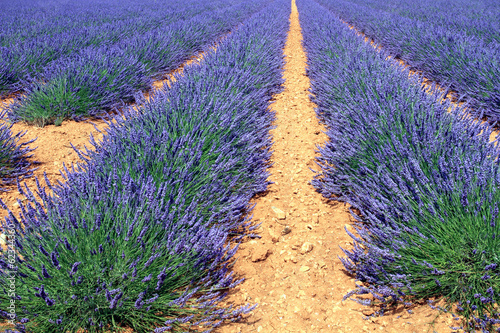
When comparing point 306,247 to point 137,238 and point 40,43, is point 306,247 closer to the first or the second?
point 137,238

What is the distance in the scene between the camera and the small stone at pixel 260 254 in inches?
86.5

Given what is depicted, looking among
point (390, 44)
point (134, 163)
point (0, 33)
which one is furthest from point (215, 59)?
point (390, 44)

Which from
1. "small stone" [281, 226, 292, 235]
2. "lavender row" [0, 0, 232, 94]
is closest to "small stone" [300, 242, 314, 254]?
"small stone" [281, 226, 292, 235]

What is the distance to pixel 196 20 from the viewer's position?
10.8 metres

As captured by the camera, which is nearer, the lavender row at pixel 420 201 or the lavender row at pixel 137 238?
the lavender row at pixel 137 238

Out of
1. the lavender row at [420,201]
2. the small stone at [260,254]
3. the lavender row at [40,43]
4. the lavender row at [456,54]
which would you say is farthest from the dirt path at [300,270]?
the lavender row at [40,43]

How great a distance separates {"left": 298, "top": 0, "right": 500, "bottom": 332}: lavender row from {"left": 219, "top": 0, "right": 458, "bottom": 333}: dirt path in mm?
102

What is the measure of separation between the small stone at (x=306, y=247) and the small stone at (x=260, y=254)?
0.83ft

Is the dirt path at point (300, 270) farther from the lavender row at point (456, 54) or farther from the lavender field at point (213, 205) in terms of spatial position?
the lavender row at point (456, 54)

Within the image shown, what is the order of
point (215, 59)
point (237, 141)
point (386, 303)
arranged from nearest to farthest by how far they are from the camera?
point (386, 303) → point (237, 141) → point (215, 59)

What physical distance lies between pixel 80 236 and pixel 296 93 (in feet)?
15.5

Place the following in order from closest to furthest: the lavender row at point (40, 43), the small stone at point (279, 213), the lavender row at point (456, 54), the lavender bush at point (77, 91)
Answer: the small stone at point (279, 213) < the lavender bush at point (77, 91) < the lavender row at point (456, 54) < the lavender row at point (40, 43)

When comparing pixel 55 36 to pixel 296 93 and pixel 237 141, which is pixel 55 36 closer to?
Result: pixel 296 93

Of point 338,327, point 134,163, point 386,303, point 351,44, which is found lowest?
point 338,327
